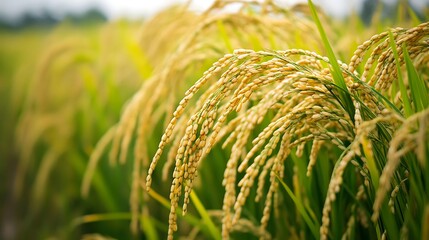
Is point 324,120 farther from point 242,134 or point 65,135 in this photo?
point 65,135

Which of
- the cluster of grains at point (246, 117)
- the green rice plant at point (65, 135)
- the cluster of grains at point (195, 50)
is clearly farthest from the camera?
the green rice plant at point (65, 135)

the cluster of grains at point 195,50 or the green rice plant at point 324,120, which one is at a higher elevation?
the cluster of grains at point 195,50

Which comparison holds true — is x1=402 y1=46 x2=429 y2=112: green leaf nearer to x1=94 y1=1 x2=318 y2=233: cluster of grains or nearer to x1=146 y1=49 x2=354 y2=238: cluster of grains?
x1=146 y1=49 x2=354 y2=238: cluster of grains

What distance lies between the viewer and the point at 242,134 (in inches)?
45.8

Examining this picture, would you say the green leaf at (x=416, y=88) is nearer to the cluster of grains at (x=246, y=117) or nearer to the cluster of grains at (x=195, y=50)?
the cluster of grains at (x=246, y=117)

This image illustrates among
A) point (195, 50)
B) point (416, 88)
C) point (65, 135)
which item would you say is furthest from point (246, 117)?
point (65, 135)

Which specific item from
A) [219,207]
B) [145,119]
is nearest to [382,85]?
[145,119]

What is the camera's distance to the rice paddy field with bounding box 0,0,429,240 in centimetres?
118

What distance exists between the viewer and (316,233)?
143 cm

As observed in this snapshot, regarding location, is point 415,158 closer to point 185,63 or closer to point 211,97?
point 211,97

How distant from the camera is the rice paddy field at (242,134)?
1184 mm

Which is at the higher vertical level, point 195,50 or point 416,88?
point 195,50

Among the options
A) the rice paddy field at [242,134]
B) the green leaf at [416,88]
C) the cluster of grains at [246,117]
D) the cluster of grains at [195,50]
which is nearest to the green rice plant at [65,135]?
the rice paddy field at [242,134]

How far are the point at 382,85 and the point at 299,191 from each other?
531 millimetres
